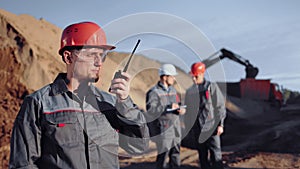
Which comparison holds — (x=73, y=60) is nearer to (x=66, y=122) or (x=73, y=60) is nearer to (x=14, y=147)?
(x=66, y=122)

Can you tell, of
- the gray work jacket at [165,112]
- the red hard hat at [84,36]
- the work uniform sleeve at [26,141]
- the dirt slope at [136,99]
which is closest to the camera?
the work uniform sleeve at [26,141]

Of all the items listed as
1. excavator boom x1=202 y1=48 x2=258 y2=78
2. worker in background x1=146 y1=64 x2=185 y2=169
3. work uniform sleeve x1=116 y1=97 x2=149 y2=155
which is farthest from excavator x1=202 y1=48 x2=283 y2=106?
work uniform sleeve x1=116 y1=97 x2=149 y2=155

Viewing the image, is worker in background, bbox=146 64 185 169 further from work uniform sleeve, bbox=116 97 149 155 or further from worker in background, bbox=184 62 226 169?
work uniform sleeve, bbox=116 97 149 155

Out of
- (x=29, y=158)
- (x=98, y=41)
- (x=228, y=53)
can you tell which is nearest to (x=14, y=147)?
(x=29, y=158)

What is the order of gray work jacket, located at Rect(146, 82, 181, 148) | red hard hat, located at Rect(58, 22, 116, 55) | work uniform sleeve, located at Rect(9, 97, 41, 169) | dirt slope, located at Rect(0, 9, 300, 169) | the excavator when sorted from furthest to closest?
the excavator → dirt slope, located at Rect(0, 9, 300, 169) → gray work jacket, located at Rect(146, 82, 181, 148) → red hard hat, located at Rect(58, 22, 116, 55) → work uniform sleeve, located at Rect(9, 97, 41, 169)

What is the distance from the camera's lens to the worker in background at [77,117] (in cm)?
184

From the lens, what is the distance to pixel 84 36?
197cm

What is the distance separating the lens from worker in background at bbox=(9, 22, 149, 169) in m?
1.84

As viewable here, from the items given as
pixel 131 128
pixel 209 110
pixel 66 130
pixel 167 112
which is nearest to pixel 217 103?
pixel 209 110

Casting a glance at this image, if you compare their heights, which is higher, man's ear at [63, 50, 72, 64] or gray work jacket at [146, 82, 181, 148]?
man's ear at [63, 50, 72, 64]

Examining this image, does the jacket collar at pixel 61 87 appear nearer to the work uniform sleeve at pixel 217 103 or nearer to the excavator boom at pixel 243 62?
the work uniform sleeve at pixel 217 103

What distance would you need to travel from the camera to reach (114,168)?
1.99 meters

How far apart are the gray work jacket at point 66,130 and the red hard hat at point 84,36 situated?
0.22 meters

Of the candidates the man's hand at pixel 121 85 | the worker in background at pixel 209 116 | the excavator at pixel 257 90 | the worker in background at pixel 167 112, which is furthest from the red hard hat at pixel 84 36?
the excavator at pixel 257 90
